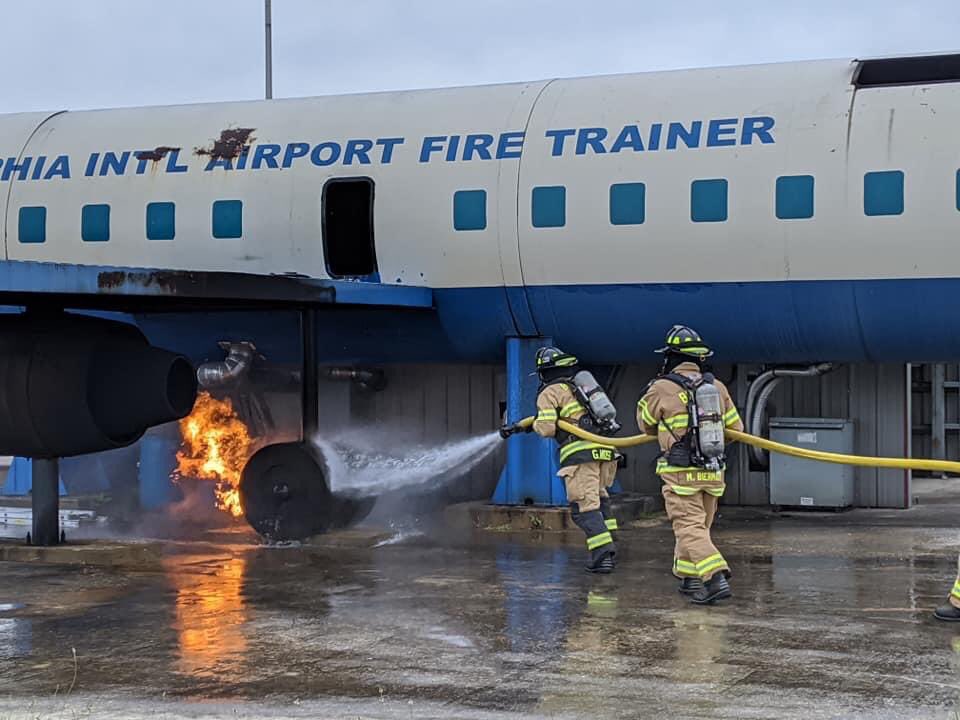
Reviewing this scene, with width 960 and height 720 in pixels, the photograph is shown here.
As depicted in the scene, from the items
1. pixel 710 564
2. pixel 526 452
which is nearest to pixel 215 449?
pixel 526 452

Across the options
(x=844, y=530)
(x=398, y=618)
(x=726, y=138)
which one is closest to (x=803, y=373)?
(x=844, y=530)

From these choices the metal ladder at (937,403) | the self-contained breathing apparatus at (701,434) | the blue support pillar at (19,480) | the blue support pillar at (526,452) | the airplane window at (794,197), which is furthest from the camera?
the metal ladder at (937,403)

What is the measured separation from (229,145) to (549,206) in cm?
355

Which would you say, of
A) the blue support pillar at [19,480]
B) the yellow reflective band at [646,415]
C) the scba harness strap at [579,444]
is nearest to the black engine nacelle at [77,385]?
the scba harness strap at [579,444]

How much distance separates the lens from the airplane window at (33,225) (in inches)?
607

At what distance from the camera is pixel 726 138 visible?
1344 centimetres

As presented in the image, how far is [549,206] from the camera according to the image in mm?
13891

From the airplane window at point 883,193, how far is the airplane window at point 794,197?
49 cm

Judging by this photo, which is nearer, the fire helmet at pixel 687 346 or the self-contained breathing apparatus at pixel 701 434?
the self-contained breathing apparatus at pixel 701 434

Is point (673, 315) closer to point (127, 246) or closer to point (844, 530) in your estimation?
point (844, 530)

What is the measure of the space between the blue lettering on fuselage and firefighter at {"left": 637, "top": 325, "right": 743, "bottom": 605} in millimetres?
3537

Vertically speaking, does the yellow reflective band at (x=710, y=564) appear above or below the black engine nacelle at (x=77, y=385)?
below

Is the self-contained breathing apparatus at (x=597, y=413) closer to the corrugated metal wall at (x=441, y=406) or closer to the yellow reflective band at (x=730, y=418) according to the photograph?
the yellow reflective band at (x=730, y=418)

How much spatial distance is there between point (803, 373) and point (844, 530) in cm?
165
